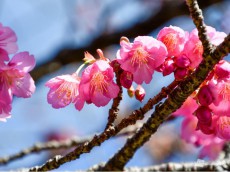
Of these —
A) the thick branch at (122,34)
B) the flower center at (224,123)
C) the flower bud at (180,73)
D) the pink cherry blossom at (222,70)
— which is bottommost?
the flower center at (224,123)

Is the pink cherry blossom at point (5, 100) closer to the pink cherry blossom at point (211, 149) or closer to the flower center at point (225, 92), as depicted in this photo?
the flower center at point (225, 92)

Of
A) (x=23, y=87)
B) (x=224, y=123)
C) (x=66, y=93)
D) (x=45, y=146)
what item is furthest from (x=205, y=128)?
(x=45, y=146)

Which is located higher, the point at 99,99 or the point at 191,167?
the point at 99,99

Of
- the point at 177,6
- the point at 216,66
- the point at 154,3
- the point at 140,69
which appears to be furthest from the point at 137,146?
the point at 154,3

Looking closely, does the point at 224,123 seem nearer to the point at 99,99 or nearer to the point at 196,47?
the point at 196,47

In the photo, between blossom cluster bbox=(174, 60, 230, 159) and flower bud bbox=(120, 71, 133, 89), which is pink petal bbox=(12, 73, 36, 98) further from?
blossom cluster bbox=(174, 60, 230, 159)

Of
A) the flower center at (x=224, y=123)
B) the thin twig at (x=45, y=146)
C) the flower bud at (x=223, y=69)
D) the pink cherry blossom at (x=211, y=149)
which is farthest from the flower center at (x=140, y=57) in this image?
the pink cherry blossom at (x=211, y=149)
